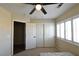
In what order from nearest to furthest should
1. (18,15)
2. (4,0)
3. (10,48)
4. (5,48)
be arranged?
(4,0) < (5,48) < (10,48) < (18,15)

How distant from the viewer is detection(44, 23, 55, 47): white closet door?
809 cm

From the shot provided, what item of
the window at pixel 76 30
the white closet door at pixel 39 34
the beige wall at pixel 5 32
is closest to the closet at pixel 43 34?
the white closet door at pixel 39 34

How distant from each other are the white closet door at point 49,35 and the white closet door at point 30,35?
79 centimetres

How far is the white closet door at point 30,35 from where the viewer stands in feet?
23.7

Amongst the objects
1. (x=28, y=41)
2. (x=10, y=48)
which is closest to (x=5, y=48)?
(x=10, y=48)

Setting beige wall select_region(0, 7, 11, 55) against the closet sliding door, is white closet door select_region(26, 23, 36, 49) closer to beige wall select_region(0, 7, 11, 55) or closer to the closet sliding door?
the closet sliding door

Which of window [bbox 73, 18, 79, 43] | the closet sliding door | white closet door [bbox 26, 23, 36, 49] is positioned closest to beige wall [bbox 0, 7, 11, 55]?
white closet door [bbox 26, 23, 36, 49]

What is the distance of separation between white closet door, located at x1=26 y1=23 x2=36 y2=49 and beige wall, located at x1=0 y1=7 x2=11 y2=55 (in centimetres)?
220

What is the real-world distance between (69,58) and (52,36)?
24.2 feet

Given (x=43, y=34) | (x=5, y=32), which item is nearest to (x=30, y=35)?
(x=43, y=34)

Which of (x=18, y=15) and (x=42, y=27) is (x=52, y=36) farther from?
(x=18, y=15)

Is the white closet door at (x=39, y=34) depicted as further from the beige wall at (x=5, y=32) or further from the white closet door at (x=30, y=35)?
the beige wall at (x=5, y=32)

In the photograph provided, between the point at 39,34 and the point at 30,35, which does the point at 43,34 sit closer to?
the point at 39,34

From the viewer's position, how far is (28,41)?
23.8 ft
